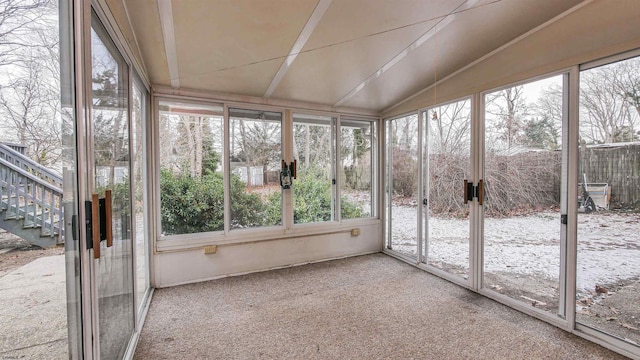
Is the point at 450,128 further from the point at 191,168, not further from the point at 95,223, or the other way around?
the point at 95,223

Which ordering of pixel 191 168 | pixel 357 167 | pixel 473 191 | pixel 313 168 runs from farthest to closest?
1. pixel 357 167
2. pixel 313 168
3. pixel 191 168
4. pixel 473 191

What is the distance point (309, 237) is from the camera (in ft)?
13.0

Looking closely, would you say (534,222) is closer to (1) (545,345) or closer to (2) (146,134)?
(1) (545,345)

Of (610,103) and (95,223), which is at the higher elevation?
(610,103)

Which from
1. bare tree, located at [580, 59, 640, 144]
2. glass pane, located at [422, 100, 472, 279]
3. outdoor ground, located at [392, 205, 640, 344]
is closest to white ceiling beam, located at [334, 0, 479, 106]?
glass pane, located at [422, 100, 472, 279]

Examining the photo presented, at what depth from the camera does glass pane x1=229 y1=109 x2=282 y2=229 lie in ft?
11.7

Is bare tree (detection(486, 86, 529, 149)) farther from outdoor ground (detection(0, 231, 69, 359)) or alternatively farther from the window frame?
outdoor ground (detection(0, 231, 69, 359))

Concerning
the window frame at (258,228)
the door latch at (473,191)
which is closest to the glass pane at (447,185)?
the door latch at (473,191)

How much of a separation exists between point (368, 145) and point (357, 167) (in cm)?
42

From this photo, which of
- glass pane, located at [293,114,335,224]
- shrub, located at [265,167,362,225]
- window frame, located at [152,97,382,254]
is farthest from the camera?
glass pane, located at [293,114,335,224]

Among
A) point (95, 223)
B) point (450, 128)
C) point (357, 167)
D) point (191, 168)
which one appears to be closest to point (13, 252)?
point (95, 223)

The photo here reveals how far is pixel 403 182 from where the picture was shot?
163 inches

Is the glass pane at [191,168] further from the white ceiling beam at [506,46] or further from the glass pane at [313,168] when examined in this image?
the white ceiling beam at [506,46]

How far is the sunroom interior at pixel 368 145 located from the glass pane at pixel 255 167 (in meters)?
0.02
